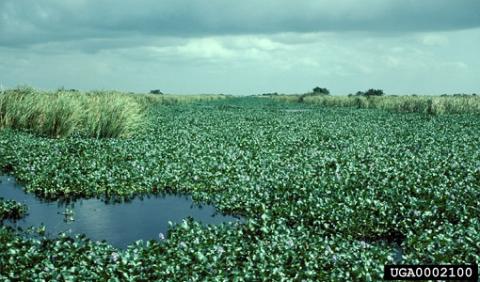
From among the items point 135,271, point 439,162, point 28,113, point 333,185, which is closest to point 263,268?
point 135,271

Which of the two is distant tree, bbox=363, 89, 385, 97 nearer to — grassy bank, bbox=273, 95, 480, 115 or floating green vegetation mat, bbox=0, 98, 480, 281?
grassy bank, bbox=273, 95, 480, 115

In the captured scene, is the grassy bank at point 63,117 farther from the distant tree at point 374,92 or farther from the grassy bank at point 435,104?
the distant tree at point 374,92

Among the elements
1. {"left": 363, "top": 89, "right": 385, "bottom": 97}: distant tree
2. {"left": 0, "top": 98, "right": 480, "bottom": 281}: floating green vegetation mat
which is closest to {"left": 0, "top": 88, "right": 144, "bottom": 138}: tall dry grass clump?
{"left": 0, "top": 98, "right": 480, "bottom": 281}: floating green vegetation mat

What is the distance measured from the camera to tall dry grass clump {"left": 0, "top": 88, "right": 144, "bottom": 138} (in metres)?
20.0

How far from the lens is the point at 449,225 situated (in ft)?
28.0

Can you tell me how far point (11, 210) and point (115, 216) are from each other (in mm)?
2074

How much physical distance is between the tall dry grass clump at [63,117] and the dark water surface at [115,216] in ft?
26.2

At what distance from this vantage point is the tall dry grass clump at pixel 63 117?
20016 millimetres

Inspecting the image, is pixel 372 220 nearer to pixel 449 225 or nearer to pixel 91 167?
pixel 449 225

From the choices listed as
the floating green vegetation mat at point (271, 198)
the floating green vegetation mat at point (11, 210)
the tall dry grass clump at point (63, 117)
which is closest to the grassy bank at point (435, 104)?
the floating green vegetation mat at point (271, 198)

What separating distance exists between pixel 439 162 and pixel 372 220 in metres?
6.16

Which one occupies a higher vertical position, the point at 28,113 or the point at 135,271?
the point at 28,113

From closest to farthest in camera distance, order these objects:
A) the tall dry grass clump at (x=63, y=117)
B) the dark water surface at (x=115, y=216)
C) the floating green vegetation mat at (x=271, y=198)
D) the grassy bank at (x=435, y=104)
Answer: the floating green vegetation mat at (x=271, y=198) → the dark water surface at (x=115, y=216) → the tall dry grass clump at (x=63, y=117) → the grassy bank at (x=435, y=104)

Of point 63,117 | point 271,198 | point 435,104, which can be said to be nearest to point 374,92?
point 435,104
